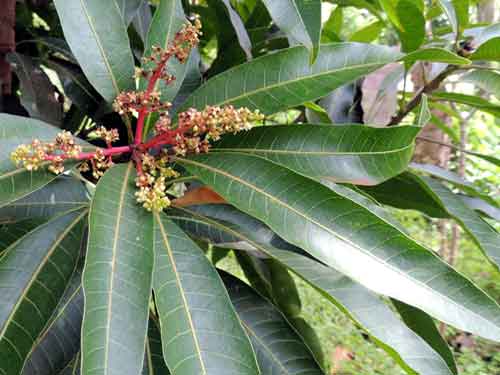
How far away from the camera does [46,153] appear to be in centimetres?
67

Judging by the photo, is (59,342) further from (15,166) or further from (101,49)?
(101,49)

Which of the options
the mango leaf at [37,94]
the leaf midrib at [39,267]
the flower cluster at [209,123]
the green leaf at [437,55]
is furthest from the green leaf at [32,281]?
the green leaf at [437,55]

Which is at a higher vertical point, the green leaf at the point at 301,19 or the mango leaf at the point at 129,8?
the mango leaf at the point at 129,8

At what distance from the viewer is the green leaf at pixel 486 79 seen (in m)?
1.04

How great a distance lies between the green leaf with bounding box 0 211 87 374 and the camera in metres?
0.61

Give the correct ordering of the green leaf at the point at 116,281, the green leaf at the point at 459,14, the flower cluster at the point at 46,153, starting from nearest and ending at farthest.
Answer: the green leaf at the point at 116,281
the flower cluster at the point at 46,153
the green leaf at the point at 459,14

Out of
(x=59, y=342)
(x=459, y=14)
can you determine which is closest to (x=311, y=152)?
(x=59, y=342)

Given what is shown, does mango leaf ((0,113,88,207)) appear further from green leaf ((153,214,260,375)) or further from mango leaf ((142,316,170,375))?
mango leaf ((142,316,170,375))

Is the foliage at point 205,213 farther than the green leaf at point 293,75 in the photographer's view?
No

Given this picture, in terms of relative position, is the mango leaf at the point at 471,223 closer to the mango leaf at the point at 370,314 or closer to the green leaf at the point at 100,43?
the mango leaf at the point at 370,314

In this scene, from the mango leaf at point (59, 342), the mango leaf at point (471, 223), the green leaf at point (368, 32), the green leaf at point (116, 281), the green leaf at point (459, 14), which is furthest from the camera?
the green leaf at point (368, 32)

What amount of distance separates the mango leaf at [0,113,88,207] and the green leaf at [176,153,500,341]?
0.26 metres

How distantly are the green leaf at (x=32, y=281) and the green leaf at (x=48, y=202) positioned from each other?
0.08 meters

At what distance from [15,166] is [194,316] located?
31 cm
